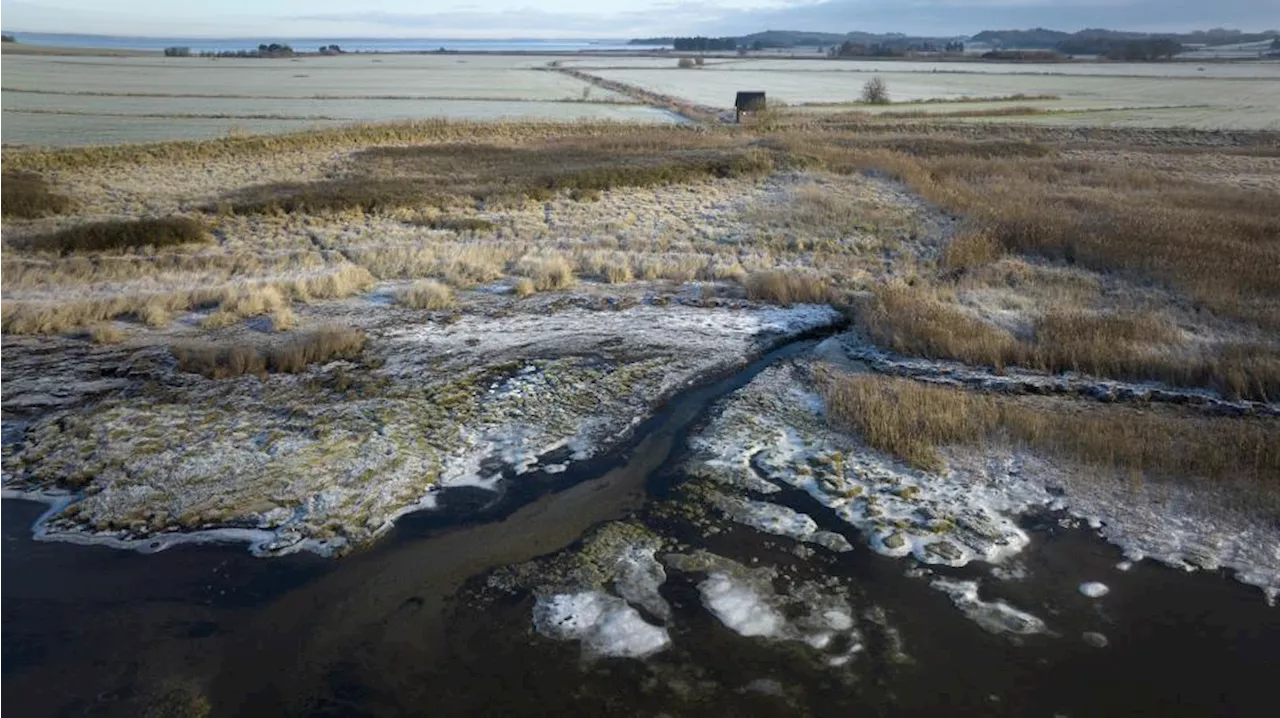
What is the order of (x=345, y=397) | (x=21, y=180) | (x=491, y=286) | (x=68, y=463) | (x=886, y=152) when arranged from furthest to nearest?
1. (x=886, y=152)
2. (x=21, y=180)
3. (x=491, y=286)
4. (x=345, y=397)
5. (x=68, y=463)

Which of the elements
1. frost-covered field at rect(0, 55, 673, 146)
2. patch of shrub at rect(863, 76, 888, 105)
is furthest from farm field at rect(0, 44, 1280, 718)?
patch of shrub at rect(863, 76, 888, 105)

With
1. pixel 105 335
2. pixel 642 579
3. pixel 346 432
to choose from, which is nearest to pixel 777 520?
pixel 642 579

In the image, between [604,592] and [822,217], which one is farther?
[822,217]

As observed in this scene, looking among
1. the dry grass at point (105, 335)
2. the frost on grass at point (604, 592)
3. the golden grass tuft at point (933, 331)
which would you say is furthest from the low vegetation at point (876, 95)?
the frost on grass at point (604, 592)

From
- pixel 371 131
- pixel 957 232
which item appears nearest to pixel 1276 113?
pixel 957 232

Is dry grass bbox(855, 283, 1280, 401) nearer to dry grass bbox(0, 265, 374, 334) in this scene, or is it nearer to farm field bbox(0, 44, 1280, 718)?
farm field bbox(0, 44, 1280, 718)

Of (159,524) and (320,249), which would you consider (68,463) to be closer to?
(159,524)

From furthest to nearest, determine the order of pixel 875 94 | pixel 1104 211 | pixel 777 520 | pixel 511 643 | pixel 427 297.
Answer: pixel 875 94 → pixel 1104 211 → pixel 427 297 → pixel 777 520 → pixel 511 643

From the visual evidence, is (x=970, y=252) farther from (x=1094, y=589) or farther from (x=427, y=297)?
(x=1094, y=589)

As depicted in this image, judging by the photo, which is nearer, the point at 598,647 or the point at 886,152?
the point at 598,647
